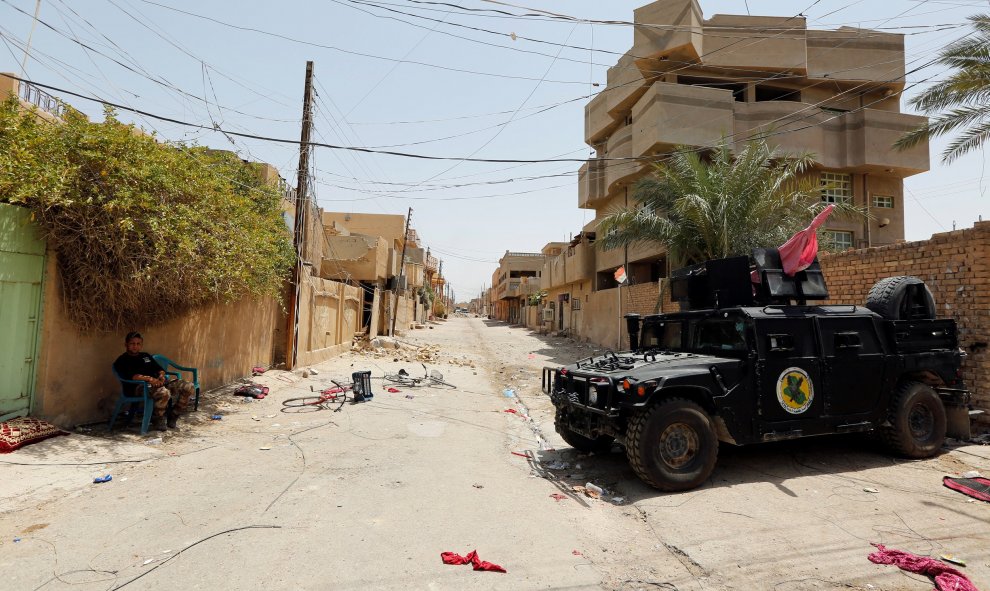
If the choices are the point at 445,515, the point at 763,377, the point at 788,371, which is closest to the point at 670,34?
the point at 788,371

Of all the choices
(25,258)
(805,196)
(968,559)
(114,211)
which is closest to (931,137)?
(805,196)

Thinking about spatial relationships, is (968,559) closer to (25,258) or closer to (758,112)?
(25,258)

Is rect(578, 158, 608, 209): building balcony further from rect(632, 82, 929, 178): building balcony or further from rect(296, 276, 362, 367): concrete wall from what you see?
rect(296, 276, 362, 367): concrete wall

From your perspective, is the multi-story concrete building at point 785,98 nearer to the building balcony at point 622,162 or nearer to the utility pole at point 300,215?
the building balcony at point 622,162

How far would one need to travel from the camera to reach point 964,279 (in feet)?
23.1

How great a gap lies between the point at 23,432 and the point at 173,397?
1.64 meters

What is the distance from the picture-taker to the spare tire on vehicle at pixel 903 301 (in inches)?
253

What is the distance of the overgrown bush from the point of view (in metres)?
5.70

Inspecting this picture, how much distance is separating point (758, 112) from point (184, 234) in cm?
2215

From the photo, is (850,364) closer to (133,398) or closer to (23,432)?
(133,398)

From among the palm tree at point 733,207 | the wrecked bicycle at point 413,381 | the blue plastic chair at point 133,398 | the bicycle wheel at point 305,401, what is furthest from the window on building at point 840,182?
the blue plastic chair at point 133,398

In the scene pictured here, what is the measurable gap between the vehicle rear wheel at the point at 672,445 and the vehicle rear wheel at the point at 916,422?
8.46 feet

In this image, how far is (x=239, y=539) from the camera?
12.1 feet

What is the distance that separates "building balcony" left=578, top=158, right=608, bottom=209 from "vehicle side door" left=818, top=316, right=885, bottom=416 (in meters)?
22.2
